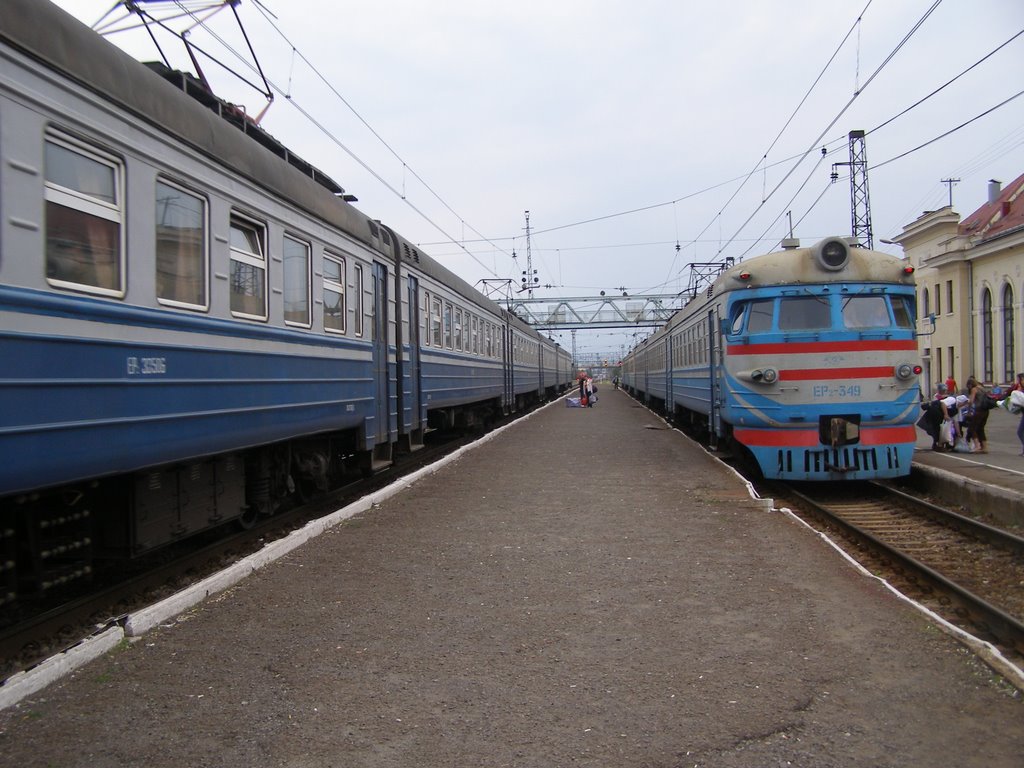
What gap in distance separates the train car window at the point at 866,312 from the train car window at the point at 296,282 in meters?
6.45

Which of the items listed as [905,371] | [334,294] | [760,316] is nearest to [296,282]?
[334,294]

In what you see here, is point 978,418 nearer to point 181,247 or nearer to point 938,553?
point 938,553

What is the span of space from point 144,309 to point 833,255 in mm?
8163

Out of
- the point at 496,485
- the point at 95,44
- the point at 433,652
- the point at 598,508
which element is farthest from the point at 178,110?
the point at 496,485

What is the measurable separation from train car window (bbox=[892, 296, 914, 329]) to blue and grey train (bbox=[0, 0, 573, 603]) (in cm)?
668

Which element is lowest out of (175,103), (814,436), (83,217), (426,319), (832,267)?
(814,436)

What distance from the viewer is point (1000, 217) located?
32094mm

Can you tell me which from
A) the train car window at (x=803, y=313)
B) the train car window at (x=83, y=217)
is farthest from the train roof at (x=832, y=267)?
the train car window at (x=83, y=217)

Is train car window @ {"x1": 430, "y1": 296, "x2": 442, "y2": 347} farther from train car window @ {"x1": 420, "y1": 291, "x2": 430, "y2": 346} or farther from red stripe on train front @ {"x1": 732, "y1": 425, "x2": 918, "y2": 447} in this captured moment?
red stripe on train front @ {"x1": 732, "y1": 425, "x2": 918, "y2": 447}

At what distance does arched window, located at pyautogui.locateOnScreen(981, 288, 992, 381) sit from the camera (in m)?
30.4

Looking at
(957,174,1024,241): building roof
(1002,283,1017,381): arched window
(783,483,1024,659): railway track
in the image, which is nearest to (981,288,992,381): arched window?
(1002,283,1017,381): arched window

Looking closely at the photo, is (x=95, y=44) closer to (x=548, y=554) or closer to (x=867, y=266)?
(x=548, y=554)

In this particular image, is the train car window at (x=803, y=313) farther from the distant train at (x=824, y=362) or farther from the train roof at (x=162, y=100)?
the train roof at (x=162, y=100)

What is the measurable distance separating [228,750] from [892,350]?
29.0 feet
